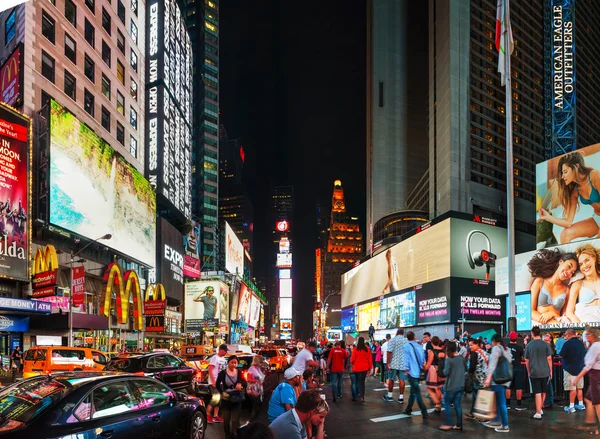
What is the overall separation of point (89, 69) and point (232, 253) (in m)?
69.5

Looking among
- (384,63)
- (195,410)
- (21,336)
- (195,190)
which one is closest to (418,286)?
(21,336)

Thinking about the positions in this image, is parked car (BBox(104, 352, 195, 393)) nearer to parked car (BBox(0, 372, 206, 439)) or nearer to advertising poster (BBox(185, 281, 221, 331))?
parked car (BBox(0, 372, 206, 439))

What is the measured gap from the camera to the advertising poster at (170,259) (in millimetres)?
64500

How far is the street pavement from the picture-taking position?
11.2 meters

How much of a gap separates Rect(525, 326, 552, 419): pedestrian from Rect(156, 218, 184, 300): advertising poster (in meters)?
54.9

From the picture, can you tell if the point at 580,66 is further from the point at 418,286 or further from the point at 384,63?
the point at 418,286

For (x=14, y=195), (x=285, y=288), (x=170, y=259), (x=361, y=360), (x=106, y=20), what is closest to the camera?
(x=361, y=360)

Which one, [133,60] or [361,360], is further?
[133,60]

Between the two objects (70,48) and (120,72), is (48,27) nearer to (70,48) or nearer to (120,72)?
(70,48)

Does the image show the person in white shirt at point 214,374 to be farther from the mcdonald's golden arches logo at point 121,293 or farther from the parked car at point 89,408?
the mcdonald's golden arches logo at point 121,293

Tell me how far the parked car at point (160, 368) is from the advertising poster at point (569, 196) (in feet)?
146

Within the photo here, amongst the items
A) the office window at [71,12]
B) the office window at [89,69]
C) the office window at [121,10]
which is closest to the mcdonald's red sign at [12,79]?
the office window at [71,12]

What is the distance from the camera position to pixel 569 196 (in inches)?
2089

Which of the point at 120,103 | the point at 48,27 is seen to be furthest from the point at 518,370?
the point at 120,103
